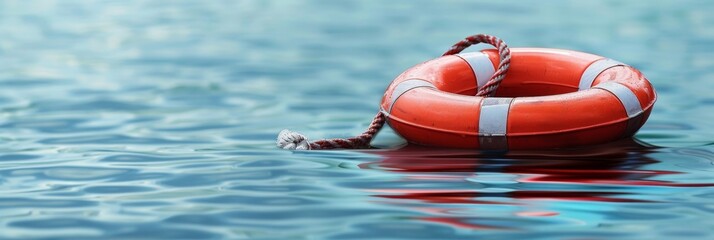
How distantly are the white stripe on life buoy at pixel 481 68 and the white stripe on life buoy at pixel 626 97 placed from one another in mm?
608

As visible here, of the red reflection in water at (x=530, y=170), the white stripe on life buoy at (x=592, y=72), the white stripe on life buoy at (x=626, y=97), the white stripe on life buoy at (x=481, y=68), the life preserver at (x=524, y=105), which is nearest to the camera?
the red reflection in water at (x=530, y=170)

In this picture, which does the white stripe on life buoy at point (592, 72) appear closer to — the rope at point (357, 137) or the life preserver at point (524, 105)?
the life preserver at point (524, 105)

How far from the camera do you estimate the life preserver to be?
A: 4816 mm

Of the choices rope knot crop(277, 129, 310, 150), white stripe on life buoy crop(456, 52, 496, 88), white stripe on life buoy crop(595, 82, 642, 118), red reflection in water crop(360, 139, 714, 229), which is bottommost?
red reflection in water crop(360, 139, 714, 229)

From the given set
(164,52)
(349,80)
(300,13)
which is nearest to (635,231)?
(349,80)

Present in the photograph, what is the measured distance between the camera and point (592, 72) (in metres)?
5.32

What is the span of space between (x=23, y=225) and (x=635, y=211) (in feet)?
6.41

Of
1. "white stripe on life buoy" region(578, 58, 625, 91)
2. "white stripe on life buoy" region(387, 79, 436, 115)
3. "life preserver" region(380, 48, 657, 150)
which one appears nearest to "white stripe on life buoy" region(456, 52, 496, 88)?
"life preserver" region(380, 48, 657, 150)

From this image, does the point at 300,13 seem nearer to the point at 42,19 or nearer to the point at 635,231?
the point at 42,19

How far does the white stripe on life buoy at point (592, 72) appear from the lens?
5289 millimetres

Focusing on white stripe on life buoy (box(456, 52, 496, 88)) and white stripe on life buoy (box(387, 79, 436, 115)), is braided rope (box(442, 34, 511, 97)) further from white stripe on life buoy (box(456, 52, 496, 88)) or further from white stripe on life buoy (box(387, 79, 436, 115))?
white stripe on life buoy (box(387, 79, 436, 115))

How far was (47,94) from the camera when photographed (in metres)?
7.16

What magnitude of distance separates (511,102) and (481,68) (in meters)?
0.64

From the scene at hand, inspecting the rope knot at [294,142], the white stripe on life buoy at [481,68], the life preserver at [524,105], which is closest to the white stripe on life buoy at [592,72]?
the life preserver at [524,105]
